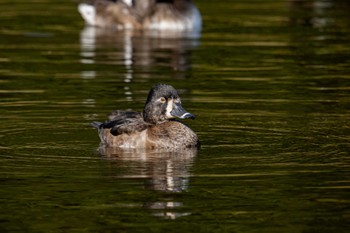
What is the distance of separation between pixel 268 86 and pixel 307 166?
6.13m

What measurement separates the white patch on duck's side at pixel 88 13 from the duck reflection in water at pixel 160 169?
14560 mm

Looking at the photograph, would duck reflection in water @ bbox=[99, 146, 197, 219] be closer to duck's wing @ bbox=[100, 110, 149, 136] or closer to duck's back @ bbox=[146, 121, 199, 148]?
duck's back @ bbox=[146, 121, 199, 148]

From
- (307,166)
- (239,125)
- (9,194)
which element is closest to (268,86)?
(239,125)

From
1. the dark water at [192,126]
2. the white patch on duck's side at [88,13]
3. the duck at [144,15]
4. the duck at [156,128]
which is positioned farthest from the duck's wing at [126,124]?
the white patch on duck's side at [88,13]

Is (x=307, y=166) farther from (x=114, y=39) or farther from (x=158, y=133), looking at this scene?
(x=114, y=39)

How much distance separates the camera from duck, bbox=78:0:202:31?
27.9 meters

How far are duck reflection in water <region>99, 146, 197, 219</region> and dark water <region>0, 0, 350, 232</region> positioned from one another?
0.8 inches

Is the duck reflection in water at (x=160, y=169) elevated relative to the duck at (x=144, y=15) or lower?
elevated

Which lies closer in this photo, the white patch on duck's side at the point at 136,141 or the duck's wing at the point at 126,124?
the white patch on duck's side at the point at 136,141

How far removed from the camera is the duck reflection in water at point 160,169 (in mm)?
11367

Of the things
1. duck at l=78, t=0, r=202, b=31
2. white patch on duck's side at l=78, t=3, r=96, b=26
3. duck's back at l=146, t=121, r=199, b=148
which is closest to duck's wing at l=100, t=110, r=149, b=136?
duck's back at l=146, t=121, r=199, b=148

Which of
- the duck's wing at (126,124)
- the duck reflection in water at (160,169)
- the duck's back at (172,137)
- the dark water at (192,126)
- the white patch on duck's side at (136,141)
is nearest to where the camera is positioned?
the dark water at (192,126)

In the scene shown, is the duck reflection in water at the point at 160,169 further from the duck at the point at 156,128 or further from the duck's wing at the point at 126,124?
the duck's wing at the point at 126,124

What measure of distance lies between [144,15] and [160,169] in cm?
1595
